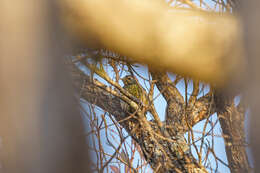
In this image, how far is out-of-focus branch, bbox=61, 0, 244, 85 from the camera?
0.13 meters

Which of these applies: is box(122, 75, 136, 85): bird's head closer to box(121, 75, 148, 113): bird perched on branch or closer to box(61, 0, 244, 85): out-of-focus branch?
box(121, 75, 148, 113): bird perched on branch

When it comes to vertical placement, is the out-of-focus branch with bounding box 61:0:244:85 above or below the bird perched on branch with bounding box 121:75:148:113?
below

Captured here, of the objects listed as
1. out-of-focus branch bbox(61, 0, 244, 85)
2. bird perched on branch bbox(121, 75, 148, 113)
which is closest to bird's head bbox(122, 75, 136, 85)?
bird perched on branch bbox(121, 75, 148, 113)

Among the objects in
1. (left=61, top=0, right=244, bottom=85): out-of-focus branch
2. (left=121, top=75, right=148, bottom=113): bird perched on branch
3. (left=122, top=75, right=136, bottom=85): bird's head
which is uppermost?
(left=122, top=75, right=136, bottom=85): bird's head

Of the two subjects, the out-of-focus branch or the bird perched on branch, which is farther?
the bird perched on branch

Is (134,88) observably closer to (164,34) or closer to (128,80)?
(128,80)

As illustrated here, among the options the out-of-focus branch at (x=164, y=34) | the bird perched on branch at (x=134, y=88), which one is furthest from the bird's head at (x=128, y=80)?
the out-of-focus branch at (x=164, y=34)

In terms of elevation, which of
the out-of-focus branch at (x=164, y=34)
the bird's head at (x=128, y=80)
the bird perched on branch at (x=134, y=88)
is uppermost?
the bird's head at (x=128, y=80)

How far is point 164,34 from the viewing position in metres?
0.15

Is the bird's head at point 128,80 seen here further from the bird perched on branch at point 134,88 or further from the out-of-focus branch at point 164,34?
the out-of-focus branch at point 164,34

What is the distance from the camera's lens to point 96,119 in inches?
10.6

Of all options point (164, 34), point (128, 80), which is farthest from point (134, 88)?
point (164, 34)

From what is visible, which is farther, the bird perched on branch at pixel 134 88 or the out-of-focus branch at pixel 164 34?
the bird perched on branch at pixel 134 88

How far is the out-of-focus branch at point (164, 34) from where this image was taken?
0.43 ft
